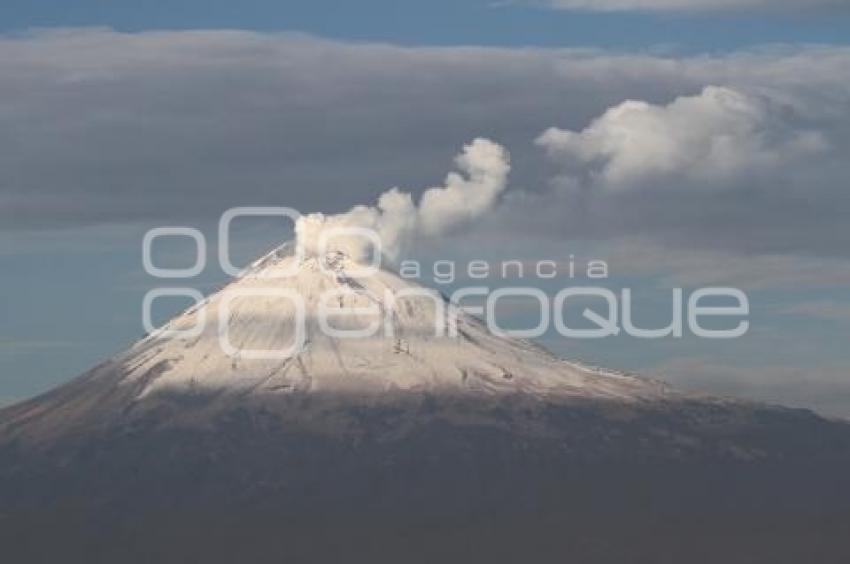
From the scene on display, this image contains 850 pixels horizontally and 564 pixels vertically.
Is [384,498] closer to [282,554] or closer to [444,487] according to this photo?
[444,487]

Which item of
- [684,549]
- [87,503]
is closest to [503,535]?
[684,549]

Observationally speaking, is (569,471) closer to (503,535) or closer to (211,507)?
(503,535)

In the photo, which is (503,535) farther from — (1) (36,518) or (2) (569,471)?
(1) (36,518)

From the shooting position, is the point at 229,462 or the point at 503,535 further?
the point at 229,462

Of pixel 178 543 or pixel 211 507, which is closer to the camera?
pixel 178 543

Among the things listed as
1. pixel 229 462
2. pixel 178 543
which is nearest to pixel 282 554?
pixel 178 543

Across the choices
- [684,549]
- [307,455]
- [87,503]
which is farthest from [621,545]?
[87,503]

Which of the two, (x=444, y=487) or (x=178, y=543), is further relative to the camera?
(x=444, y=487)
